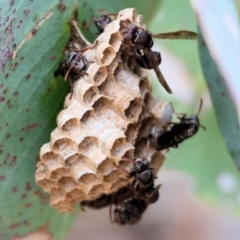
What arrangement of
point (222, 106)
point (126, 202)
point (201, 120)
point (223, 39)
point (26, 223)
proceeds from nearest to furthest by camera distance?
1. point (223, 39)
2. point (222, 106)
3. point (26, 223)
4. point (126, 202)
5. point (201, 120)

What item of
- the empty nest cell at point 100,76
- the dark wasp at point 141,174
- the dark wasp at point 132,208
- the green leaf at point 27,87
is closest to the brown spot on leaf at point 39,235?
the green leaf at point 27,87

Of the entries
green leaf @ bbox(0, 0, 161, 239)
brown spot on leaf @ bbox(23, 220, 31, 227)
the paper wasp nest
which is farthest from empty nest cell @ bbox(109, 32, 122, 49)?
brown spot on leaf @ bbox(23, 220, 31, 227)

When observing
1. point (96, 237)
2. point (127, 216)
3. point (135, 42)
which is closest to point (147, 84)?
point (135, 42)

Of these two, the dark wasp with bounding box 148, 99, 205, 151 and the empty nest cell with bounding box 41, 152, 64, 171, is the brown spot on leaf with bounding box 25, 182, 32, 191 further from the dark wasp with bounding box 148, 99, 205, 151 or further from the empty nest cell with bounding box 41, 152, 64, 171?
the dark wasp with bounding box 148, 99, 205, 151

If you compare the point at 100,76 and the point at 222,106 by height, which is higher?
the point at 100,76

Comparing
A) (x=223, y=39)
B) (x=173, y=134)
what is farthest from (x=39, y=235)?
(x=223, y=39)

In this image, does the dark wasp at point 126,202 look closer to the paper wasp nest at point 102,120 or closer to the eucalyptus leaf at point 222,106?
the paper wasp nest at point 102,120

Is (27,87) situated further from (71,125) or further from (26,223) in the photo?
(26,223)

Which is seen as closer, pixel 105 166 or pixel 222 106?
pixel 222 106
